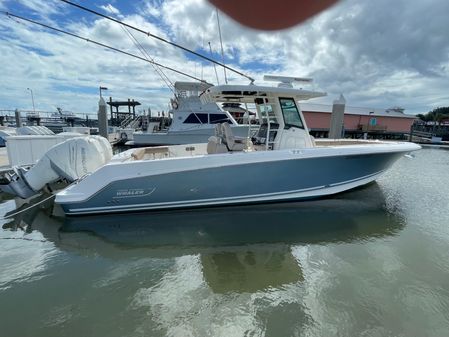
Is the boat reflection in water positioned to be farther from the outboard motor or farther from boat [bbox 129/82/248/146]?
boat [bbox 129/82/248/146]

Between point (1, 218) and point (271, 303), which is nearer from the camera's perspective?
point (271, 303)

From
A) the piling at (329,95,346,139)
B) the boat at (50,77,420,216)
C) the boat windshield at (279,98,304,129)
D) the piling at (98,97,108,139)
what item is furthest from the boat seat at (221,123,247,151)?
the piling at (98,97,108,139)

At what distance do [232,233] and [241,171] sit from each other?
1269 millimetres

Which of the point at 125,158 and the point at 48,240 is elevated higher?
the point at 125,158

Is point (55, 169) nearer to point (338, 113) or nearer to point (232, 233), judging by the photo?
A: point (232, 233)

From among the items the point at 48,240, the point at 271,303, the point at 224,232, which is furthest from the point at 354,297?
the point at 48,240

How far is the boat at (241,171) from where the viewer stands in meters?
5.34

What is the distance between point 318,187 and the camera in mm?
5984

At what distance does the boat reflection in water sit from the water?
2 cm

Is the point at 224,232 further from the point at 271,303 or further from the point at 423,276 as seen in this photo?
the point at 423,276

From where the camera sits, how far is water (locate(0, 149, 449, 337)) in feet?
8.97

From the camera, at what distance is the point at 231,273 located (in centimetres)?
367

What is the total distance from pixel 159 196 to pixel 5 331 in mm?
3201

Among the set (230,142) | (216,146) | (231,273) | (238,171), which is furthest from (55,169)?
(231,273)
